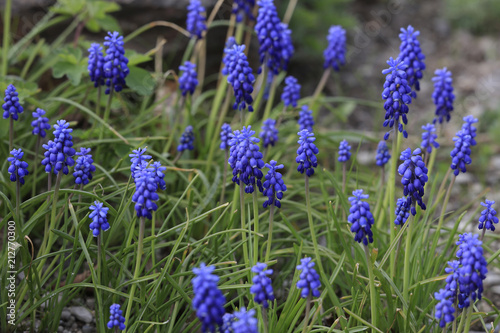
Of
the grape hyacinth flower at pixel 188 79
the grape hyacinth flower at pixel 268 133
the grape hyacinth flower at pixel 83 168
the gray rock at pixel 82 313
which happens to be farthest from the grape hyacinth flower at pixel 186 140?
the gray rock at pixel 82 313

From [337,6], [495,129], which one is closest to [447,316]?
[495,129]

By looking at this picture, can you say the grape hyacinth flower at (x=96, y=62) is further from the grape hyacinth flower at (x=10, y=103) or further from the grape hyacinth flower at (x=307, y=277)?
the grape hyacinth flower at (x=307, y=277)

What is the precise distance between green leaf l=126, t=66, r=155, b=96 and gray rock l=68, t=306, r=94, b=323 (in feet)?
5.96

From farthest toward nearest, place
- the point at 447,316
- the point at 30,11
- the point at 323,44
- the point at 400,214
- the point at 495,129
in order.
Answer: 1. the point at 323,44
2. the point at 495,129
3. the point at 30,11
4. the point at 400,214
5. the point at 447,316

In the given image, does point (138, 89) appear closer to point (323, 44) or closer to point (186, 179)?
point (186, 179)

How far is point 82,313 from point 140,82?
6.49ft

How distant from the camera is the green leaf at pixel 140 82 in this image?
4711 mm

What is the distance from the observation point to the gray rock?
159 inches

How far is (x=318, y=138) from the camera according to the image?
576cm

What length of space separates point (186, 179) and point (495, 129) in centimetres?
454

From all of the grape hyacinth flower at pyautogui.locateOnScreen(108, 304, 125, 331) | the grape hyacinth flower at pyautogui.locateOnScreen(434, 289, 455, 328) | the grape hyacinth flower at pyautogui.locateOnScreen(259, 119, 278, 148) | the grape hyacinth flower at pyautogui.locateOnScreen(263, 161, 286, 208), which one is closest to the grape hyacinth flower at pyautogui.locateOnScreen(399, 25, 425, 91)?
the grape hyacinth flower at pyautogui.locateOnScreen(259, 119, 278, 148)

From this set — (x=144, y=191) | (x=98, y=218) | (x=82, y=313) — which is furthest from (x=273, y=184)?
(x=82, y=313)

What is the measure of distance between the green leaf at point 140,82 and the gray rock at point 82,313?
5.96ft

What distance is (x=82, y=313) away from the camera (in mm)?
4051
